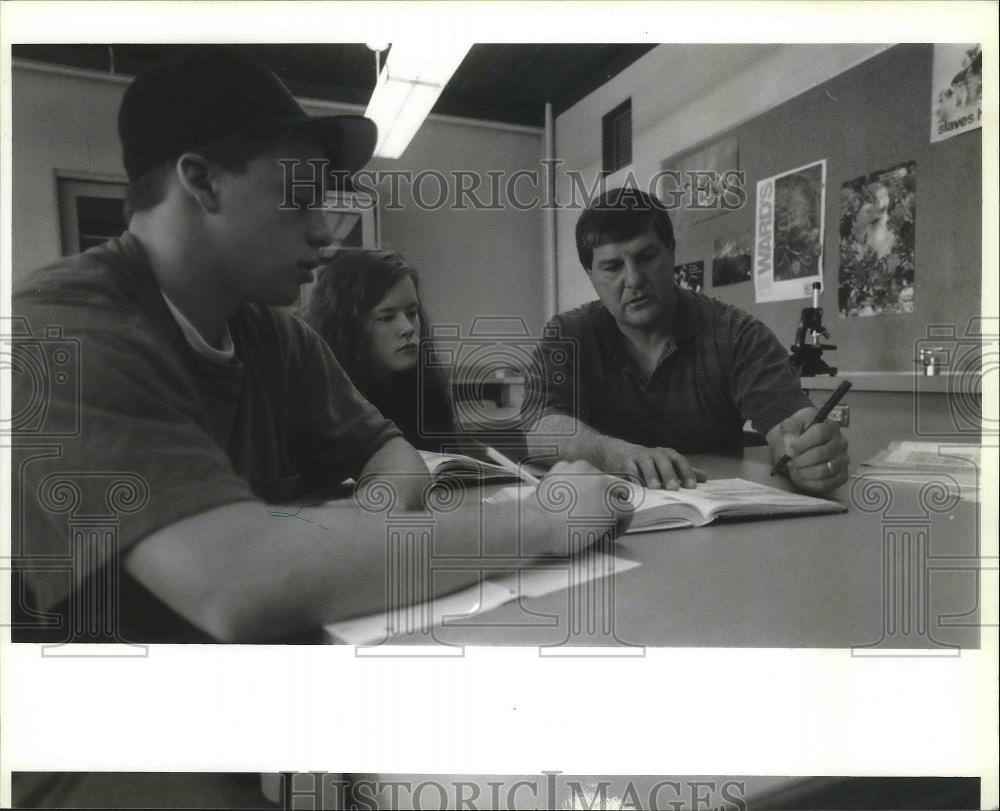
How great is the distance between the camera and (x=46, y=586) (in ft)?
3.72

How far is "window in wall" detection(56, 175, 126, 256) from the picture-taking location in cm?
108

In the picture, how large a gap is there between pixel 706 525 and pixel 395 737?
22.2 inches

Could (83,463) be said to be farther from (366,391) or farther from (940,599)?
(940,599)

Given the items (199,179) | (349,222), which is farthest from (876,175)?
(199,179)

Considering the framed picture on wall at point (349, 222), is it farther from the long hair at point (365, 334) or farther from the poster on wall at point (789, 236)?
the poster on wall at point (789, 236)

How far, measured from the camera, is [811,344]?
1.11 m

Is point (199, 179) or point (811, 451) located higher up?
point (199, 179)

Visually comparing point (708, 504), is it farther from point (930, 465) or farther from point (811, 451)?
point (930, 465)

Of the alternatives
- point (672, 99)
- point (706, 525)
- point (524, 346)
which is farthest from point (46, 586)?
point (672, 99)

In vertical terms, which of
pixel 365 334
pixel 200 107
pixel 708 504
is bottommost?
pixel 708 504

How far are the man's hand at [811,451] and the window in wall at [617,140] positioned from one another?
0.47m

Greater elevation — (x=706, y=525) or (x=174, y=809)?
(x=706, y=525)

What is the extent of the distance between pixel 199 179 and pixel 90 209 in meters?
0.17

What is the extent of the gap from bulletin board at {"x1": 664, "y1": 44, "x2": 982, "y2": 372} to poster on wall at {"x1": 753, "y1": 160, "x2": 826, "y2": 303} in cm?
1
